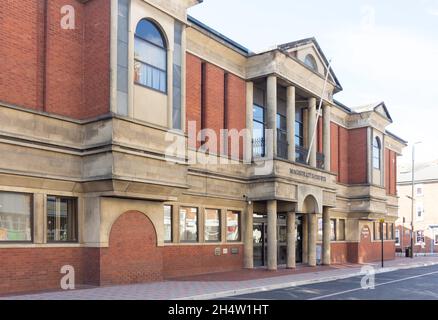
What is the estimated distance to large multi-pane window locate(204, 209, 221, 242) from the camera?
2258 cm

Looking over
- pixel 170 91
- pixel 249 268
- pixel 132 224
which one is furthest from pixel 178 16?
pixel 249 268

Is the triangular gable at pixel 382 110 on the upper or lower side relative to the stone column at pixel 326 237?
upper

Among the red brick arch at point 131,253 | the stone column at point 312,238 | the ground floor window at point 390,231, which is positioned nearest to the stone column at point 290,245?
the stone column at point 312,238

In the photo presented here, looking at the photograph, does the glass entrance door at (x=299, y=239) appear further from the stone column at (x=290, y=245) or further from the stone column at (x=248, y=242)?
the stone column at (x=248, y=242)

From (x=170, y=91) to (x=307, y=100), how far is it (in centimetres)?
1274

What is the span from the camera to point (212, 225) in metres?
23.0

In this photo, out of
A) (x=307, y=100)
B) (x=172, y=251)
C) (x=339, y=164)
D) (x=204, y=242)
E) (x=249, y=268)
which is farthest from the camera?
(x=339, y=164)

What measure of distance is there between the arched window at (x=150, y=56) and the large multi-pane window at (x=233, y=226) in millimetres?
8178

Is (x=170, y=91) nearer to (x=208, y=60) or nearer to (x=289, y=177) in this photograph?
(x=208, y=60)

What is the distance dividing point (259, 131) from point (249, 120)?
4.69 feet

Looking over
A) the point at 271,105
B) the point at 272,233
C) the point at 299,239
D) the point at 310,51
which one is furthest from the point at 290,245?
the point at 310,51

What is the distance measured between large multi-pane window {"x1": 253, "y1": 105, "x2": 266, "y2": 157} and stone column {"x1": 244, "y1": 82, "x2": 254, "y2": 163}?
58 cm

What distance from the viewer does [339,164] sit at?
3512 cm

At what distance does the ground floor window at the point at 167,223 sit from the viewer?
20.2 m
